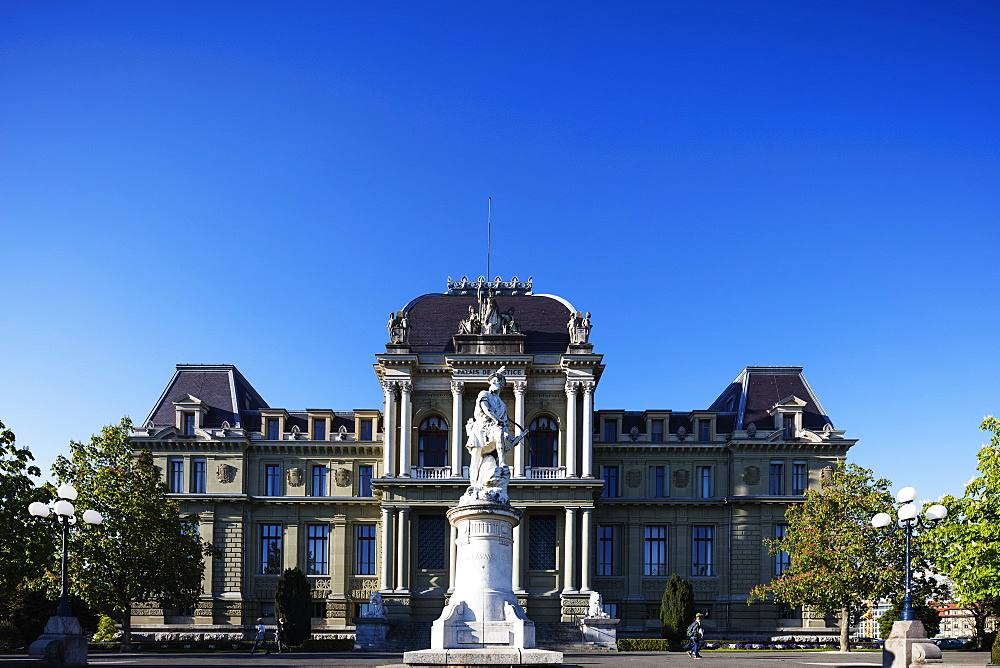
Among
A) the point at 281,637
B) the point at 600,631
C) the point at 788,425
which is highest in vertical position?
the point at 788,425

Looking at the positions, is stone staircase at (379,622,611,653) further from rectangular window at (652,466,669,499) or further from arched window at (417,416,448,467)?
rectangular window at (652,466,669,499)

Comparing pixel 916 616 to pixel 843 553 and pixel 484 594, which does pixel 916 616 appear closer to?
pixel 843 553

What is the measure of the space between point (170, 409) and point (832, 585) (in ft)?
137

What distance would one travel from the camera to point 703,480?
2785 inches

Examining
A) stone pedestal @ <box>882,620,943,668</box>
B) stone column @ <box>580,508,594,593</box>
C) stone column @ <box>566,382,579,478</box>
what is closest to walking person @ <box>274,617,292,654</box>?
stone column @ <box>580,508,594,593</box>

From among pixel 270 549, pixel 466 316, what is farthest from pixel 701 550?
pixel 270 549

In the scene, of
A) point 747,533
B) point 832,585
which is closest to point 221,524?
point 747,533

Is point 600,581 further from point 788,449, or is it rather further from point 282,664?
point 282,664

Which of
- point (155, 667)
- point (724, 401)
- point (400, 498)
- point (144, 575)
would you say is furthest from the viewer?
point (724, 401)

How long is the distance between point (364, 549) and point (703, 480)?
69.2 feet

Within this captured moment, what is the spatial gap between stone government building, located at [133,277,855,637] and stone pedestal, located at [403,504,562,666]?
3542 centimetres

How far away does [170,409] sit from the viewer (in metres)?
72.8

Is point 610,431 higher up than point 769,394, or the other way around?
point 769,394

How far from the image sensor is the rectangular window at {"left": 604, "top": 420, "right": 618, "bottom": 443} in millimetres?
71188
